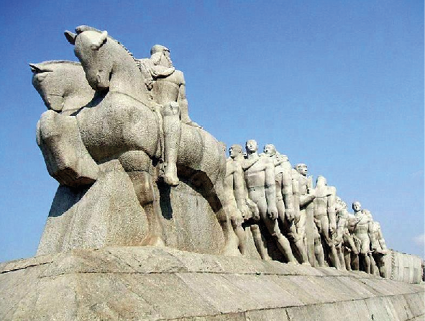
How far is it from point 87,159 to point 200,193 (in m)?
2.37

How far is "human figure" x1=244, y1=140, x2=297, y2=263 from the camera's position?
37.7 ft

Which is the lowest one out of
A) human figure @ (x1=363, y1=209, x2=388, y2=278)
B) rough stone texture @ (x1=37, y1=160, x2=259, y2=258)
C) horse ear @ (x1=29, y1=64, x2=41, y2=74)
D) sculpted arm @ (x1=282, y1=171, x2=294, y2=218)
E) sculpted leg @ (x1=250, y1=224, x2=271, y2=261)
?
rough stone texture @ (x1=37, y1=160, x2=259, y2=258)

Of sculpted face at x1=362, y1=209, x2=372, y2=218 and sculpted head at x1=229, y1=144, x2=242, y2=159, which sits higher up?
sculpted face at x1=362, y1=209, x2=372, y2=218

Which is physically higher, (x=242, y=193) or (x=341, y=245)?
(x=341, y=245)

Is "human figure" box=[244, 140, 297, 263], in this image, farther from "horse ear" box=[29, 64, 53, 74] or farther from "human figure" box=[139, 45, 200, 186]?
"horse ear" box=[29, 64, 53, 74]

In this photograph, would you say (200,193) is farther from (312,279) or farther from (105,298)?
(105,298)

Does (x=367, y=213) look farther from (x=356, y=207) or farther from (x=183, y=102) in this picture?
(x=183, y=102)

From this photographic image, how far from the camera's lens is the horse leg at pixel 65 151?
7.00 m

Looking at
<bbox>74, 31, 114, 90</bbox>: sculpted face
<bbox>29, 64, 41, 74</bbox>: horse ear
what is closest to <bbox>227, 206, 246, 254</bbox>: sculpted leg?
<bbox>74, 31, 114, 90</bbox>: sculpted face

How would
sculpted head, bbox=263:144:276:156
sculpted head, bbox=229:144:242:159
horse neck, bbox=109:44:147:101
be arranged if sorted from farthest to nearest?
sculpted head, bbox=263:144:276:156 < sculpted head, bbox=229:144:242:159 < horse neck, bbox=109:44:147:101

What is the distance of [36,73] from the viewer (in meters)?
8.06

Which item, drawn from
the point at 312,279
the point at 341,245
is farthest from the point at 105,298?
the point at 341,245

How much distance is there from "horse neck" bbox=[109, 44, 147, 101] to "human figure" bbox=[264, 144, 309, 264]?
16.8 ft

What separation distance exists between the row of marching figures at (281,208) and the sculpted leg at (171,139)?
219cm
